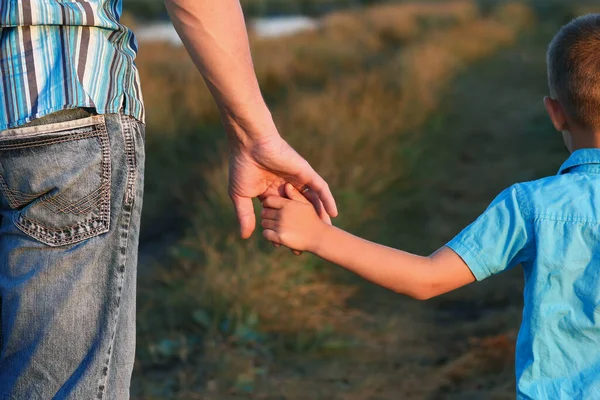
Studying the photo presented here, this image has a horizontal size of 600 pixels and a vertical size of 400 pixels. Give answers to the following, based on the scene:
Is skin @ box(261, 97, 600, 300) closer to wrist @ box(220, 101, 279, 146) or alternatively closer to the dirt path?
wrist @ box(220, 101, 279, 146)

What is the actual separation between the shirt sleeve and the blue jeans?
2.24 ft

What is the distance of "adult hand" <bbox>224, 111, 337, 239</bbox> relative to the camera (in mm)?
1882

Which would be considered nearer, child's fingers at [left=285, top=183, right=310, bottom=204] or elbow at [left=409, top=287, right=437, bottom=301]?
elbow at [left=409, top=287, right=437, bottom=301]

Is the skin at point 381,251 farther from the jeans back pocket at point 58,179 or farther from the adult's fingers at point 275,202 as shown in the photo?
the jeans back pocket at point 58,179

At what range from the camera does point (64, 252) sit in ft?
4.94

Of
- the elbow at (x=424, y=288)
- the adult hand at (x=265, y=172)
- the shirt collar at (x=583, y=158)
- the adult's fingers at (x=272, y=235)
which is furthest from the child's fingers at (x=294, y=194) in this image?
the shirt collar at (x=583, y=158)

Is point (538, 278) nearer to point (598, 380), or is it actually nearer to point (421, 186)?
point (598, 380)

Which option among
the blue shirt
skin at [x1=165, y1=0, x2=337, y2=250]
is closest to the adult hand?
skin at [x1=165, y1=0, x2=337, y2=250]

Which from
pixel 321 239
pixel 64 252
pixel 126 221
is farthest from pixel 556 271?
pixel 64 252

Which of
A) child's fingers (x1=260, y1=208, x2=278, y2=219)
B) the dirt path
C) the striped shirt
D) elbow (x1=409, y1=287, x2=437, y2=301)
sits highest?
the striped shirt

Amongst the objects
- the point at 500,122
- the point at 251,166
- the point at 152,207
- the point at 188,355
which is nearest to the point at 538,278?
Result: the point at 251,166

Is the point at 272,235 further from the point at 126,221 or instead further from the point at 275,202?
the point at 126,221

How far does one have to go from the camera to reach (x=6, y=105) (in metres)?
1.50

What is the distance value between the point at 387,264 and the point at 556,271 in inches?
13.3
